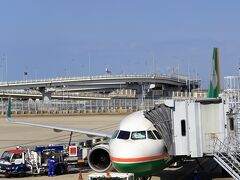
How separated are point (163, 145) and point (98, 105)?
97.2 m

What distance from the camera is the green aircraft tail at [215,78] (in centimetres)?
2959

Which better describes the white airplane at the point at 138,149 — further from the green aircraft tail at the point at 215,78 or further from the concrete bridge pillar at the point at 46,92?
the concrete bridge pillar at the point at 46,92

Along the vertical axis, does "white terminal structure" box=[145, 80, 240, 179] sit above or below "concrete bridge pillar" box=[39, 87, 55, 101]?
below

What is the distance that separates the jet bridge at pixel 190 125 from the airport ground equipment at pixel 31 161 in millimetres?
9063

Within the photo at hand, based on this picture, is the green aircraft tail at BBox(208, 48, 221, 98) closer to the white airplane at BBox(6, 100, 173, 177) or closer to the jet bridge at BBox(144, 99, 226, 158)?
the jet bridge at BBox(144, 99, 226, 158)

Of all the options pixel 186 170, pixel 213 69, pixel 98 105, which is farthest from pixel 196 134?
pixel 98 105

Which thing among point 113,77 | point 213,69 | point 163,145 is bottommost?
point 163,145

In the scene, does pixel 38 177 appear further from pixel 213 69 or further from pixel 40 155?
pixel 213 69

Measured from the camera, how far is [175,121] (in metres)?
17.8

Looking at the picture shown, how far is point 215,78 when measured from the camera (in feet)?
101

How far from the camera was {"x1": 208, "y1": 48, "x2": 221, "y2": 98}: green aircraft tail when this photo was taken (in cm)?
2959

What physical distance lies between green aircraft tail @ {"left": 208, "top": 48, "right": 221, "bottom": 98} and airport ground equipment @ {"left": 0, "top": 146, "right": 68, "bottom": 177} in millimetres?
10916

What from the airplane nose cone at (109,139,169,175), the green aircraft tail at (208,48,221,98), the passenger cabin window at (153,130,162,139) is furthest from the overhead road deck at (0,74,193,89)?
the airplane nose cone at (109,139,169,175)

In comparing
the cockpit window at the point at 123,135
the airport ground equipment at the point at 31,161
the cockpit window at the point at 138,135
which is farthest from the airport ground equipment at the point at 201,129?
the airport ground equipment at the point at 31,161
